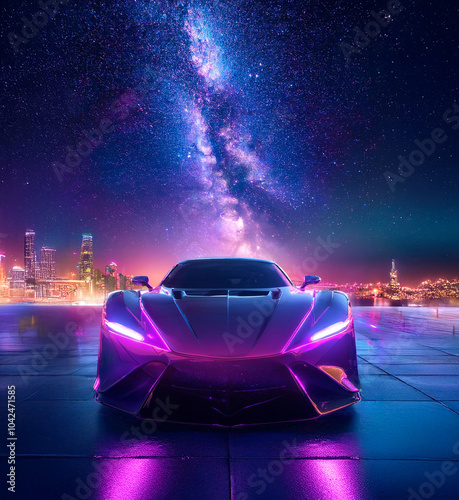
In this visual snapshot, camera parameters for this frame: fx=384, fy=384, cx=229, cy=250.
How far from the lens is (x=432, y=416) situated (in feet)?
9.27

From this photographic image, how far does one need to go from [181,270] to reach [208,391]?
213 cm

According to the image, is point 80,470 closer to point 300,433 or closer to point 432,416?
point 300,433

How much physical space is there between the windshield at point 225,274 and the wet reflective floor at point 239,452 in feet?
4.42

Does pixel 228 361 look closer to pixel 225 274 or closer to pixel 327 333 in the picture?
pixel 327 333

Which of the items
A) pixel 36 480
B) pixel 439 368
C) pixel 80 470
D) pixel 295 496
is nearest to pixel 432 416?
pixel 295 496

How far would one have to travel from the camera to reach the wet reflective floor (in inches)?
72.7

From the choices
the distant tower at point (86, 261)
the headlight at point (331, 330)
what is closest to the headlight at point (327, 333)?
the headlight at point (331, 330)

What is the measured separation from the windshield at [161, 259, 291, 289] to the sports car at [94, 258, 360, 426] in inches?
41.2

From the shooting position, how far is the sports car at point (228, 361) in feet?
7.64

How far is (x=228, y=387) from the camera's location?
2307mm

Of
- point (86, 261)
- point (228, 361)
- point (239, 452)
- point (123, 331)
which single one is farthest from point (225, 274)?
point (86, 261)

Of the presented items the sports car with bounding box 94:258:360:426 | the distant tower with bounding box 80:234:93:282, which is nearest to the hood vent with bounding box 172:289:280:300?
the sports car with bounding box 94:258:360:426

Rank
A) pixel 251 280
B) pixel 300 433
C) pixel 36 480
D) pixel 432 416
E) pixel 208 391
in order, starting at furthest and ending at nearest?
1. pixel 251 280
2. pixel 432 416
3. pixel 300 433
4. pixel 208 391
5. pixel 36 480

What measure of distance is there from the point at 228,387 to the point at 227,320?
1.59 ft
